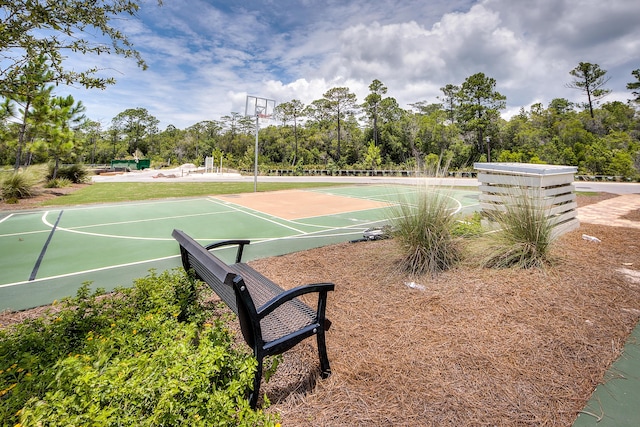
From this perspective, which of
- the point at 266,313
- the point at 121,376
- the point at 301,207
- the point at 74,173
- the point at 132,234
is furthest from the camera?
the point at 74,173

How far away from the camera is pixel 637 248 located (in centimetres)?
487

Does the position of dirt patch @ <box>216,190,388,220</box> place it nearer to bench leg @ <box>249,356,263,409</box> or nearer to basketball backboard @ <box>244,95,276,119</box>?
basketball backboard @ <box>244,95,276,119</box>

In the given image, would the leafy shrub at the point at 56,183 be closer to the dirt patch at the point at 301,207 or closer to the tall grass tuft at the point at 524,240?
the dirt patch at the point at 301,207

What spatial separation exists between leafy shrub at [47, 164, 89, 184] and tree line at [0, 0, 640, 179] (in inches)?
37.5

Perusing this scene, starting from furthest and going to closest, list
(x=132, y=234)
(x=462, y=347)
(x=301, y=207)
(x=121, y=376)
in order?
(x=301, y=207)
(x=132, y=234)
(x=462, y=347)
(x=121, y=376)

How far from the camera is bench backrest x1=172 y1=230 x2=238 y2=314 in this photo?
174 cm

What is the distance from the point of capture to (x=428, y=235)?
12.4ft

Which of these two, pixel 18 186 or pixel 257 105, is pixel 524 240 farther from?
pixel 18 186

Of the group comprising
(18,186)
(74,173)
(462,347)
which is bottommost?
(462,347)

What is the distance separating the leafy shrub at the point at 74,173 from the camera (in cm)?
1886

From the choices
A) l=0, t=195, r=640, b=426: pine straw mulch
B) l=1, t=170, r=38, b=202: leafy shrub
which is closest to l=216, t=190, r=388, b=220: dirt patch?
l=0, t=195, r=640, b=426: pine straw mulch

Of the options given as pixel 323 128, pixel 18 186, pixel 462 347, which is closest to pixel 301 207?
pixel 462 347

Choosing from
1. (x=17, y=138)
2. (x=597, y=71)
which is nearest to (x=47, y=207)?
(x=17, y=138)

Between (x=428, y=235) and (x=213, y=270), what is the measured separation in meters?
2.79
